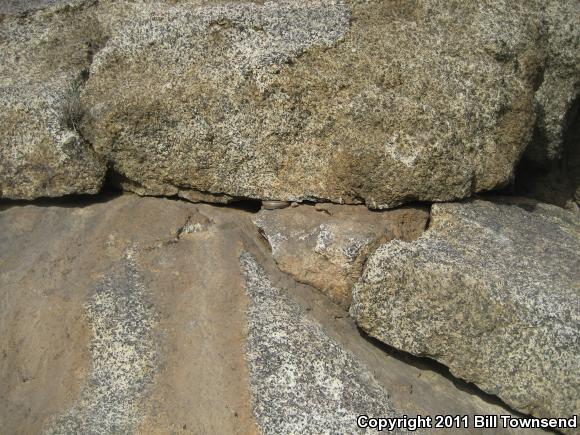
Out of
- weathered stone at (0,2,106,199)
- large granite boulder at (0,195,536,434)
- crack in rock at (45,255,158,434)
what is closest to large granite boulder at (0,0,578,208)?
weathered stone at (0,2,106,199)

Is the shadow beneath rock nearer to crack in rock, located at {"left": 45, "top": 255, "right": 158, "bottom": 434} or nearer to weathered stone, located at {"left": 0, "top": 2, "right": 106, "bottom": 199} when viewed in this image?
crack in rock, located at {"left": 45, "top": 255, "right": 158, "bottom": 434}

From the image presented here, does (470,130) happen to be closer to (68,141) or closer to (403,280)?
(403,280)

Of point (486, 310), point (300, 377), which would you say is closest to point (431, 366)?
point (486, 310)

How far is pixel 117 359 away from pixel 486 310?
5.57 ft

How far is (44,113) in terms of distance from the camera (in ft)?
11.5

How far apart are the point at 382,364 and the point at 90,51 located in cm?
243

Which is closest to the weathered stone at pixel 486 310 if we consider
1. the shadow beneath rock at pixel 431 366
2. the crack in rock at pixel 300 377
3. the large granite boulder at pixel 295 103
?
the shadow beneath rock at pixel 431 366

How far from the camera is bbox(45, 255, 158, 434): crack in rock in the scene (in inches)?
110

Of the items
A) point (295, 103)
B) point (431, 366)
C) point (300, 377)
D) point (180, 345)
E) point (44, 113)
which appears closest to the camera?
point (300, 377)

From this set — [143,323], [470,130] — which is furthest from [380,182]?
[143,323]

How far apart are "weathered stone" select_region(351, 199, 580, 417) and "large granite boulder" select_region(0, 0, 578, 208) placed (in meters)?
0.41

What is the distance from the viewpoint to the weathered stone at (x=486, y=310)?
283 centimetres

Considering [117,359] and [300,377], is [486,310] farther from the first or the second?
[117,359]

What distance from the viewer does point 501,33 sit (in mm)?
3320
